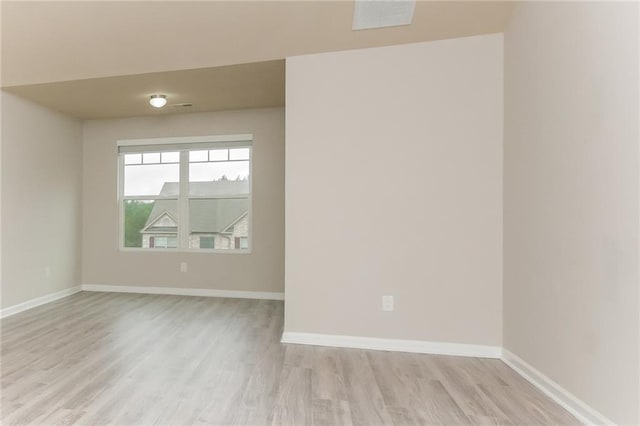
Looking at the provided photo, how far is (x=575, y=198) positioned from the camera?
1682 mm

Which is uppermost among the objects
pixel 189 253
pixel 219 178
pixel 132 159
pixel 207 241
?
pixel 132 159

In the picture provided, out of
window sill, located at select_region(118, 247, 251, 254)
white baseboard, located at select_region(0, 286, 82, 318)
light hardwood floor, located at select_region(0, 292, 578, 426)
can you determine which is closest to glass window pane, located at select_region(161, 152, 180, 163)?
window sill, located at select_region(118, 247, 251, 254)

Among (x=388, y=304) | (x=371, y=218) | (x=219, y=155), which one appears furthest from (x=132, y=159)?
(x=388, y=304)

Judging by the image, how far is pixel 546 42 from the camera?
1916mm

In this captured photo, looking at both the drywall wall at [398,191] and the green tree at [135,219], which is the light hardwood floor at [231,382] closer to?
the drywall wall at [398,191]

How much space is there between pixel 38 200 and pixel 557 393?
5502 millimetres

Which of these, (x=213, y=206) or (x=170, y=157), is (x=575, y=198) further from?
(x=170, y=157)

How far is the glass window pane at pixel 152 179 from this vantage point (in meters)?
4.48

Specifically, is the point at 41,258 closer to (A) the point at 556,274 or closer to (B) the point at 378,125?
(B) the point at 378,125

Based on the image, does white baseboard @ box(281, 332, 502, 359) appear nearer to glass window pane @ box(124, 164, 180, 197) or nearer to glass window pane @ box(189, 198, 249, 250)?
glass window pane @ box(189, 198, 249, 250)

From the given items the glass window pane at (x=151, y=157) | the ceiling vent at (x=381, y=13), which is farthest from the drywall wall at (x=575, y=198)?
the glass window pane at (x=151, y=157)

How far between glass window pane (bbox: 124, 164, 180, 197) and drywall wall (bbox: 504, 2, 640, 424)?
13.8 feet

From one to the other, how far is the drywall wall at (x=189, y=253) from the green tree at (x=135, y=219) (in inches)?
5.7

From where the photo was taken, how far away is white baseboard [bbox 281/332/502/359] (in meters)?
2.40
